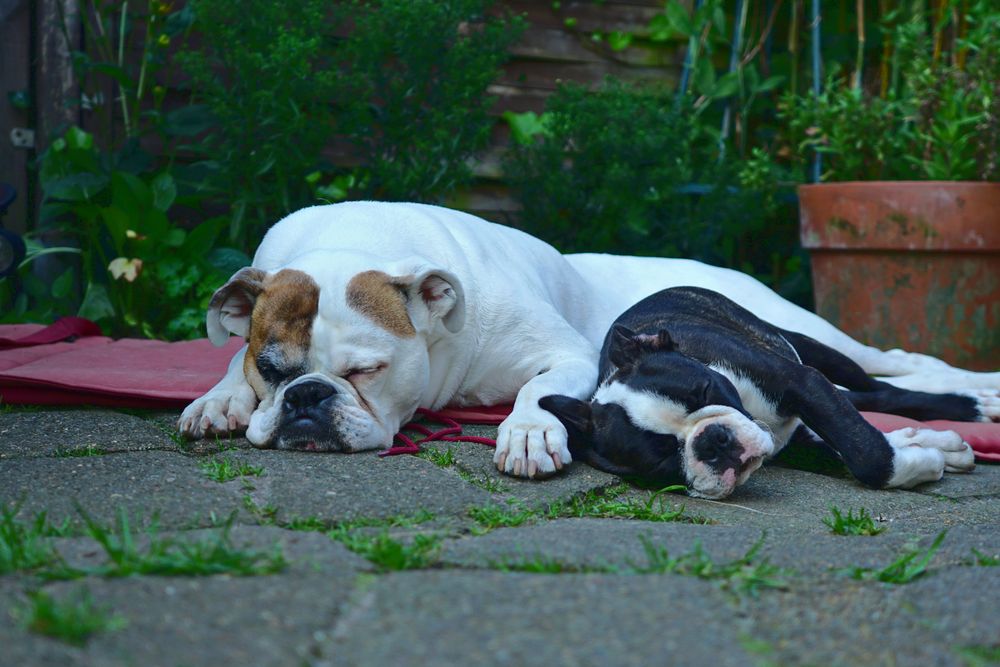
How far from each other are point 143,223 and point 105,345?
3.33ft

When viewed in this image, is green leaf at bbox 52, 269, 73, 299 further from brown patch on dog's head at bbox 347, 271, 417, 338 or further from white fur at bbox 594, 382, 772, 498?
white fur at bbox 594, 382, 772, 498

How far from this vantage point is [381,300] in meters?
3.45

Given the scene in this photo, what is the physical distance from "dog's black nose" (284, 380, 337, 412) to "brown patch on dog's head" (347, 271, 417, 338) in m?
0.28

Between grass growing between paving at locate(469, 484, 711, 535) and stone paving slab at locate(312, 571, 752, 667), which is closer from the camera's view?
stone paving slab at locate(312, 571, 752, 667)

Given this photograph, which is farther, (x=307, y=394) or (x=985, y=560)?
(x=307, y=394)

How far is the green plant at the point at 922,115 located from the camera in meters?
5.99

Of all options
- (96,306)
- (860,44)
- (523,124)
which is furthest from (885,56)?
(96,306)

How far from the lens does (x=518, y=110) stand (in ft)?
23.4

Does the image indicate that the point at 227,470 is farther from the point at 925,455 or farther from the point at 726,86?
the point at 726,86

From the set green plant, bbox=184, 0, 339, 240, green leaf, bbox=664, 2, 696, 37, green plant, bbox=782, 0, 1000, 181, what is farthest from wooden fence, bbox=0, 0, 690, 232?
green plant, bbox=782, 0, 1000, 181

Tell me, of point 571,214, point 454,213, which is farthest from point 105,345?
point 571,214

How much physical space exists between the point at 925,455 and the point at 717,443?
81cm

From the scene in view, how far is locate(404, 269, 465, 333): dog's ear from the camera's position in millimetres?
3516

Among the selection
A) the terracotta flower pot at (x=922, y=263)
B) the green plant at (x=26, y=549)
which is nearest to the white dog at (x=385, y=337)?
the green plant at (x=26, y=549)
